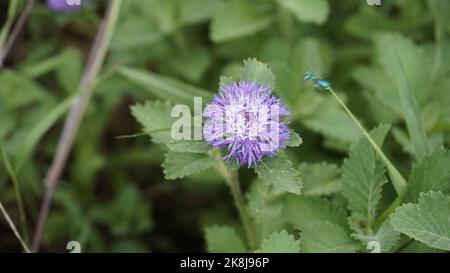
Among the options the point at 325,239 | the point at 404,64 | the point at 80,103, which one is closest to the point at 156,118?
the point at 325,239

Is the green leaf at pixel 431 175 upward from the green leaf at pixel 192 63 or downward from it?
downward

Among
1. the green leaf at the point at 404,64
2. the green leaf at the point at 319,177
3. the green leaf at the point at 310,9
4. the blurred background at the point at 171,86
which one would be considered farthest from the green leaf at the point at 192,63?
the green leaf at the point at 319,177

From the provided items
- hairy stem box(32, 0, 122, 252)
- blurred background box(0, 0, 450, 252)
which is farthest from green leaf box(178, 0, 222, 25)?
hairy stem box(32, 0, 122, 252)

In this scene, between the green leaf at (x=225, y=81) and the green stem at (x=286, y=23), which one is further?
the green stem at (x=286, y=23)

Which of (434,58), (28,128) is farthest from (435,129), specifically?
(28,128)

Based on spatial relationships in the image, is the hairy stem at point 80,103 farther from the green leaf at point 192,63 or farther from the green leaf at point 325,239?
the green leaf at point 325,239

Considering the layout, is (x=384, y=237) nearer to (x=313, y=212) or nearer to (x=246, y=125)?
(x=313, y=212)
